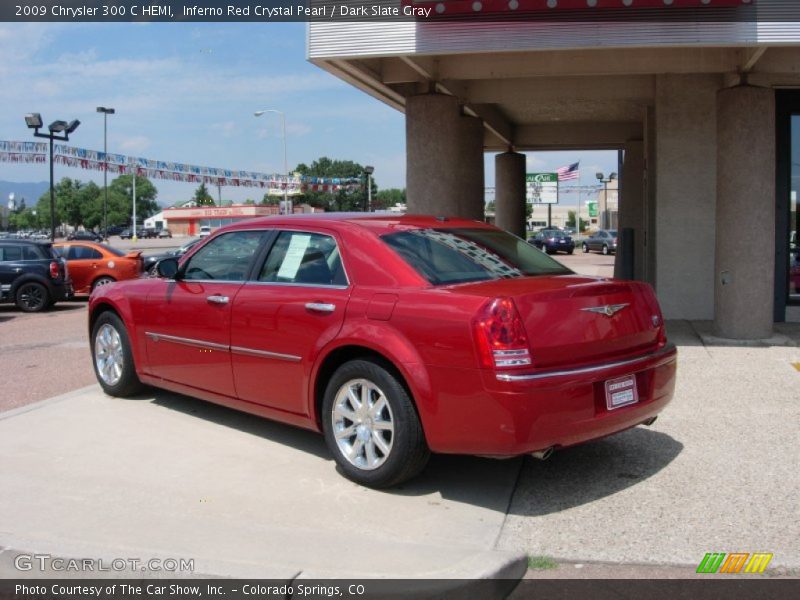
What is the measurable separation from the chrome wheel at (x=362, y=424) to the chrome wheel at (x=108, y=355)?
279cm

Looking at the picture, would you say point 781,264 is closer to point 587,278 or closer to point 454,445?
point 587,278

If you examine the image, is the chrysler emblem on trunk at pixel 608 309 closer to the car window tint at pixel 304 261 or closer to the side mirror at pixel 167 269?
the car window tint at pixel 304 261

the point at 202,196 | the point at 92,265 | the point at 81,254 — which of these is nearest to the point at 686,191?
the point at 92,265

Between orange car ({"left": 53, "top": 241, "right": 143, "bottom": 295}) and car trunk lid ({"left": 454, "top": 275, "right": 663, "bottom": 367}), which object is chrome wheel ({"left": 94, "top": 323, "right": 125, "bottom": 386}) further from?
orange car ({"left": 53, "top": 241, "right": 143, "bottom": 295})

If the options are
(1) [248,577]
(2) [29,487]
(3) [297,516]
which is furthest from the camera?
(2) [29,487]

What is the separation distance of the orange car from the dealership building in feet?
27.4

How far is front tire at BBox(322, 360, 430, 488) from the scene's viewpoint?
4.55 m

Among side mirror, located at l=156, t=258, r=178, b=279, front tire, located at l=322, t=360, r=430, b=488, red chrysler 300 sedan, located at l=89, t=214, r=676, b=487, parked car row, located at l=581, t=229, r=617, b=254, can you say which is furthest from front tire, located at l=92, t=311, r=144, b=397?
parked car row, located at l=581, t=229, r=617, b=254

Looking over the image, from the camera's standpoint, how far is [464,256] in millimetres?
5219

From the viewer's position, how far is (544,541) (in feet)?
13.6

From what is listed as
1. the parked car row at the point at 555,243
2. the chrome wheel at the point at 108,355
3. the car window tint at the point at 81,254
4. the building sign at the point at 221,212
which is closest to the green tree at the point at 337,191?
the building sign at the point at 221,212

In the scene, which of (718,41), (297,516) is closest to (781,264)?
(718,41)

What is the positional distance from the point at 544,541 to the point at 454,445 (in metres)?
0.68

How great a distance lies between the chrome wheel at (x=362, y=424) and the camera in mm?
4691
